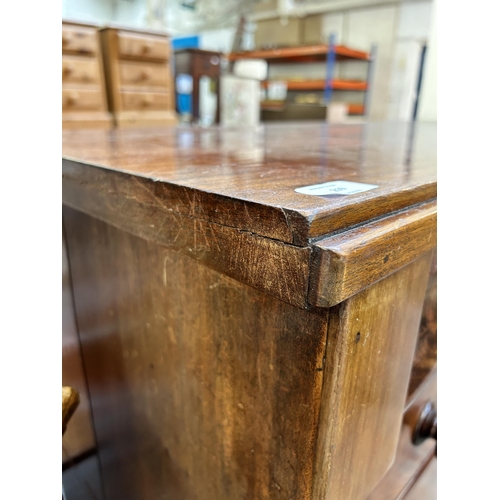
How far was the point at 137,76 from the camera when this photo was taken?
5.73ft

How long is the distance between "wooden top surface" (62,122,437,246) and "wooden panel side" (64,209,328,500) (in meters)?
0.06

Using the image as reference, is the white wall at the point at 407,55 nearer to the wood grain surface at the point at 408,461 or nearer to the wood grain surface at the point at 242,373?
the wood grain surface at the point at 408,461

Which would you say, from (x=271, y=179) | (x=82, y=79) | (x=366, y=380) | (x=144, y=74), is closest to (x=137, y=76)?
(x=144, y=74)

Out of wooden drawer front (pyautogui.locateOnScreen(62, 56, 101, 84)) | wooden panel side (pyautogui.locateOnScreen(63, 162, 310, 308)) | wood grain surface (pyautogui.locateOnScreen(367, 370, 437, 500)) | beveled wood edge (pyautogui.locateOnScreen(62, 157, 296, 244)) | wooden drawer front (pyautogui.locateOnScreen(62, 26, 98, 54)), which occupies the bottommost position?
wood grain surface (pyautogui.locateOnScreen(367, 370, 437, 500))

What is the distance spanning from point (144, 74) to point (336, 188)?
5.58ft

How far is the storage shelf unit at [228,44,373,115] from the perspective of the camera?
407 cm

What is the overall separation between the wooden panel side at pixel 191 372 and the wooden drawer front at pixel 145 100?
53.6 inches

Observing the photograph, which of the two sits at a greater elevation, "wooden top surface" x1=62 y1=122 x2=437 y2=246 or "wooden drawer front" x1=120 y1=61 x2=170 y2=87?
"wooden drawer front" x1=120 y1=61 x2=170 y2=87

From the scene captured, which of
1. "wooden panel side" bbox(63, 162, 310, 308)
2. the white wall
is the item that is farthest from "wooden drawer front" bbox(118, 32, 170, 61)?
the white wall

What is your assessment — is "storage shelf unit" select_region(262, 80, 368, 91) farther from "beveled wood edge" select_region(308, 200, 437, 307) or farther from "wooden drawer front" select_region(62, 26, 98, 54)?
"beveled wood edge" select_region(308, 200, 437, 307)

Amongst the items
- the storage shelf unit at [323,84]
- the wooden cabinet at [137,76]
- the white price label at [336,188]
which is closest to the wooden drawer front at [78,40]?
the wooden cabinet at [137,76]
